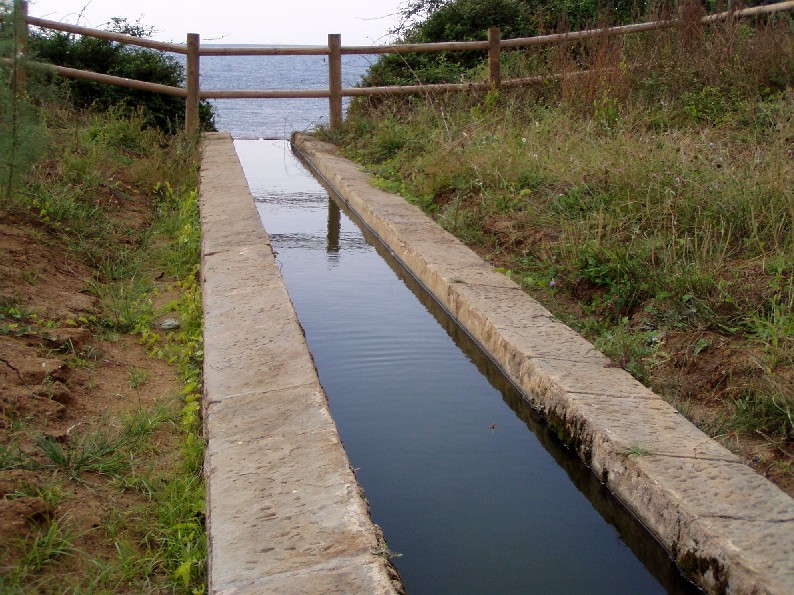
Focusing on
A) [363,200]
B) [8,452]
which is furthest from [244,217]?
[8,452]

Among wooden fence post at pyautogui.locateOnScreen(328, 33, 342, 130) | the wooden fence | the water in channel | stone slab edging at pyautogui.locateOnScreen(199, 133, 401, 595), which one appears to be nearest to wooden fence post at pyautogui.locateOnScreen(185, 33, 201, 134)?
the wooden fence

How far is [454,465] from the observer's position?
3480 millimetres

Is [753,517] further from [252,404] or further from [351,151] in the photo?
[351,151]

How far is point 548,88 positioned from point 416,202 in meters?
3.59

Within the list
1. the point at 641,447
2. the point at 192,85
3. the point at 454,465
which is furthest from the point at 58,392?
the point at 192,85

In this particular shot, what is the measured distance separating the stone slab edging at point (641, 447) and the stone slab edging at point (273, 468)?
913 millimetres

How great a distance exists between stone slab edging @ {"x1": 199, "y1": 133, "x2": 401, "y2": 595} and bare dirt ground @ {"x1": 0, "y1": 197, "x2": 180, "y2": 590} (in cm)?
27

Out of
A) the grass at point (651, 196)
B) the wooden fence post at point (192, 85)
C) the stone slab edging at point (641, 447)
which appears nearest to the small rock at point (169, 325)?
the stone slab edging at point (641, 447)

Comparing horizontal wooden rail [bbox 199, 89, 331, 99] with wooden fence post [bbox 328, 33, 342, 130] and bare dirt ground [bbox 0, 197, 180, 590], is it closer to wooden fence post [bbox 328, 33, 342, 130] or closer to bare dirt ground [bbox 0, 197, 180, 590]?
wooden fence post [bbox 328, 33, 342, 130]

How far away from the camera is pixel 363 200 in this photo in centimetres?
788

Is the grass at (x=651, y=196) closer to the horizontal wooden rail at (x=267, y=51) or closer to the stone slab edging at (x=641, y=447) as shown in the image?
the stone slab edging at (x=641, y=447)

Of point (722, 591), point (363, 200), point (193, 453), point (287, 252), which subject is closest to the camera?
point (722, 591)

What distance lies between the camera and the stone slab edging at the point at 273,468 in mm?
2422

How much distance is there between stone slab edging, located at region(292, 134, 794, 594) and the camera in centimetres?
261
